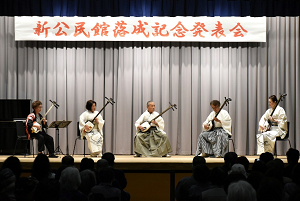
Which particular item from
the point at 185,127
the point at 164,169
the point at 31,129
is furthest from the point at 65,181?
the point at 185,127

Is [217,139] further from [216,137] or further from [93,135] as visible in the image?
[93,135]

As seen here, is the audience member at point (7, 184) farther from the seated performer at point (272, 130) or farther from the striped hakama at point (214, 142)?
the seated performer at point (272, 130)

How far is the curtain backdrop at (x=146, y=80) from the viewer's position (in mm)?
9820

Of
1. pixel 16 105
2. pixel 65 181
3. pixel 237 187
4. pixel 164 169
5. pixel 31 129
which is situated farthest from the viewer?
pixel 16 105

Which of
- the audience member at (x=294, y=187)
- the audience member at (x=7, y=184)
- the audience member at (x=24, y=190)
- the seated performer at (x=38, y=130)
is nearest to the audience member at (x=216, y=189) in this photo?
the audience member at (x=294, y=187)

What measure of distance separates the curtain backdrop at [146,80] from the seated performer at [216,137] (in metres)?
1.11

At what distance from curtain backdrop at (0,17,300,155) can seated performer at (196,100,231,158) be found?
111 centimetres

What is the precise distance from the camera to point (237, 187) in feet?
9.32

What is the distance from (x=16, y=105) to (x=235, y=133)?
16.1 feet

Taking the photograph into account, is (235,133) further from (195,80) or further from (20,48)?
(20,48)

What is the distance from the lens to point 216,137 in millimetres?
8555

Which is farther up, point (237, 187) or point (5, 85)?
point (5, 85)

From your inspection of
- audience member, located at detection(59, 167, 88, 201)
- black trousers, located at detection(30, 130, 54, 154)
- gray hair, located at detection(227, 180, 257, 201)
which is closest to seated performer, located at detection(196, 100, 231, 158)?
black trousers, located at detection(30, 130, 54, 154)

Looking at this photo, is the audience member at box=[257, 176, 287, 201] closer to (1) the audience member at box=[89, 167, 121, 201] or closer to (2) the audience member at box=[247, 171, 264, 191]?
(2) the audience member at box=[247, 171, 264, 191]
